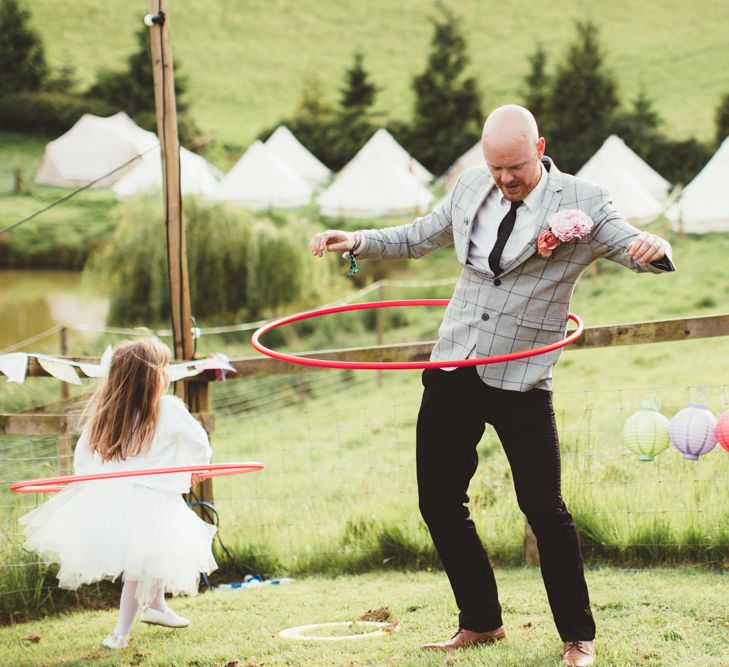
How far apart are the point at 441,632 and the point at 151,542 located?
1.33 m

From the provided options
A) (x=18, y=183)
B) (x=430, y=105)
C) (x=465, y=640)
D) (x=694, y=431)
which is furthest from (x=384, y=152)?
(x=465, y=640)

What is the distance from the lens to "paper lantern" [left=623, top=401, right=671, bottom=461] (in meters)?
5.02

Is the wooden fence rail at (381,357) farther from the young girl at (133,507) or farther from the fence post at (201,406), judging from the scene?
the young girl at (133,507)

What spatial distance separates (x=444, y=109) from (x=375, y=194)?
11433 mm

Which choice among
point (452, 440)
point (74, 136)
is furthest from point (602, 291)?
point (74, 136)

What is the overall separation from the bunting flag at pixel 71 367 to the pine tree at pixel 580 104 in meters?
32.3

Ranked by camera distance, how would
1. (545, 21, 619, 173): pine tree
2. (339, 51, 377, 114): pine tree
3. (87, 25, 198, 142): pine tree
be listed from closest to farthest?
(545, 21, 619, 173): pine tree < (87, 25, 198, 142): pine tree < (339, 51, 377, 114): pine tree

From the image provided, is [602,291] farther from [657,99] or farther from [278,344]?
[657,99]

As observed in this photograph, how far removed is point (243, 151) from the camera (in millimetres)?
43656

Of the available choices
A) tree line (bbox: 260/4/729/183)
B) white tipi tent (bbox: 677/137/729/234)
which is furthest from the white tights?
tree line (bbox: 260/4/729/183)

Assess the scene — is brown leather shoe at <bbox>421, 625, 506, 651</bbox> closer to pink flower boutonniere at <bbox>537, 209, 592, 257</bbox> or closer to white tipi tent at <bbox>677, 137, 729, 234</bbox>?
pink flower boutonniere at <bbox>537, 209, 592, 257</bbox>

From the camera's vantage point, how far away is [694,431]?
476cm

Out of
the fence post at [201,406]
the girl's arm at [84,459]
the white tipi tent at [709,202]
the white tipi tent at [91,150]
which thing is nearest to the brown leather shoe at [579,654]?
the girl's arm at [84,459]

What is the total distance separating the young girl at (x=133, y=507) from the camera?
13.3 ft
